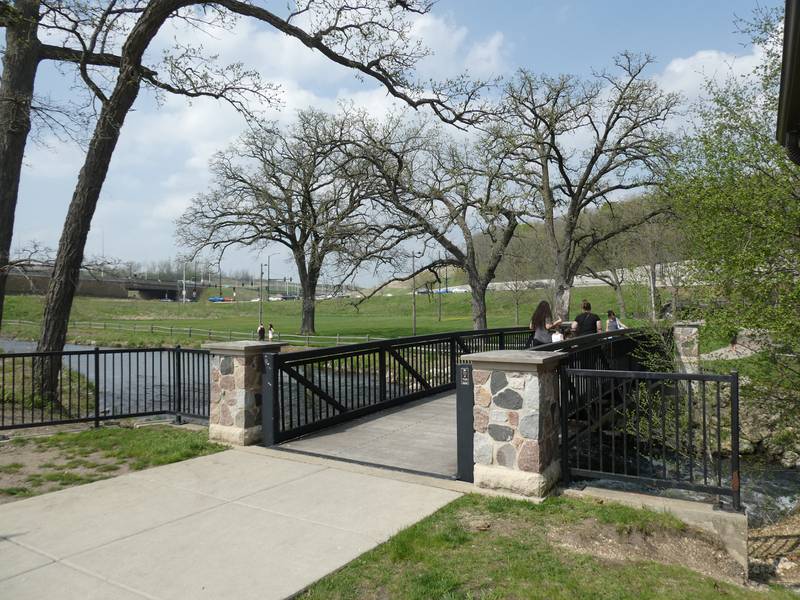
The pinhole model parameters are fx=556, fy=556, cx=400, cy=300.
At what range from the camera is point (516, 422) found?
527 centimetres

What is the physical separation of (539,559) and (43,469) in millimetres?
5490

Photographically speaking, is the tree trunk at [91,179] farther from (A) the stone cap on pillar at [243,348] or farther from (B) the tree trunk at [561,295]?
(B) the tree trunk at [561,295]

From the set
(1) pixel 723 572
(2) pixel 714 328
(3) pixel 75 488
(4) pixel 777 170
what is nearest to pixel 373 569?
(1) pixel 723 572

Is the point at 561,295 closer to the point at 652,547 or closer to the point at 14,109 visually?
the point at 14,109

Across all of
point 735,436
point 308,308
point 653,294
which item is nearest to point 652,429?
point 735,436

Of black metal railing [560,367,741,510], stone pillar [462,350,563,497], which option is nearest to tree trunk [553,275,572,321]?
black metal railing [560,367,741,510]

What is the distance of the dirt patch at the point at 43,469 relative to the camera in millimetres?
5547

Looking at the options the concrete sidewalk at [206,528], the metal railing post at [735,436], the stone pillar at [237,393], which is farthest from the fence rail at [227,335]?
the metal railing post at [735,436]

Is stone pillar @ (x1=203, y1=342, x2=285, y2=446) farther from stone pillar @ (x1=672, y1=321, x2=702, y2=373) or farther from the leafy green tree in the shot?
stone pillar @ (x1=672, y1=321, x2=702, y2=373)

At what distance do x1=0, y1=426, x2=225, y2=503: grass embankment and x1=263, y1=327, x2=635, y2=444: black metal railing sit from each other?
996 millimetres

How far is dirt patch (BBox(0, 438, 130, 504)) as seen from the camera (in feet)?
18.2

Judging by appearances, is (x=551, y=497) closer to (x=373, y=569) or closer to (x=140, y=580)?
(x=373, y=569)

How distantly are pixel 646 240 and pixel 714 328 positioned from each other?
13.8m

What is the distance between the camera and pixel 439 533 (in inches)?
168
